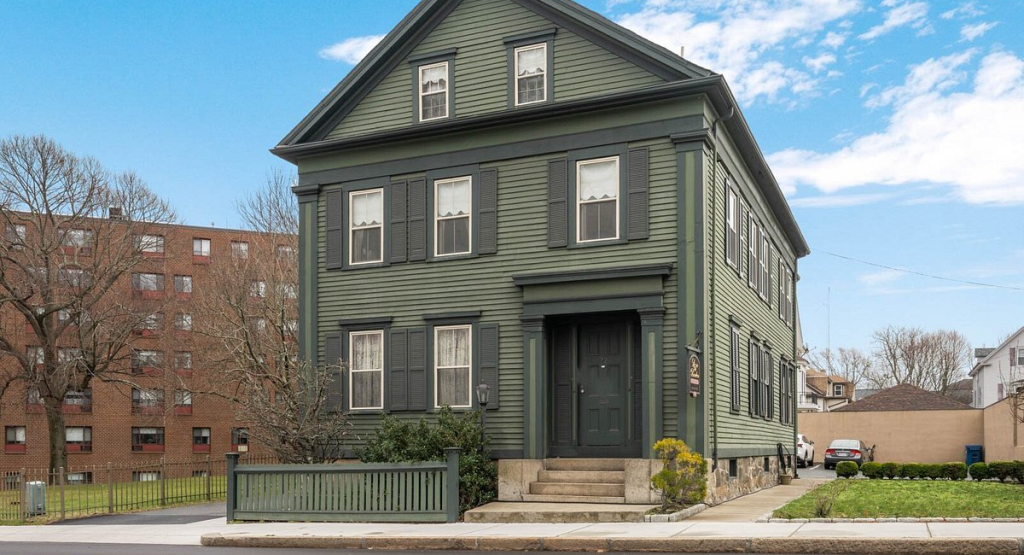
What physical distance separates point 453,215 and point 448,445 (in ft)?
15.9

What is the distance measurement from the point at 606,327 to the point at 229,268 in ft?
98.2

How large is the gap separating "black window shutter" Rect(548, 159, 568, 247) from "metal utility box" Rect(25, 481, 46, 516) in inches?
485

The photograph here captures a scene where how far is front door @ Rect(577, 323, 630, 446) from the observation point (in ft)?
64.2

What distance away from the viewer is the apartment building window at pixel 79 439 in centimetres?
5850

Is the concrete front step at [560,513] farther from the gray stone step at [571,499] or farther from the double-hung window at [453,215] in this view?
the double-hung window at [453,215]

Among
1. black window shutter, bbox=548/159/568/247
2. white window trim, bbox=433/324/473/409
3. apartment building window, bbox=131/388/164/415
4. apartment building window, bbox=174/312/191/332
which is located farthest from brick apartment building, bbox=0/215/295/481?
black window shutter, bbox=548/159/568/247

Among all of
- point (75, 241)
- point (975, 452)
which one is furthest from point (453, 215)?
point (975, 452)

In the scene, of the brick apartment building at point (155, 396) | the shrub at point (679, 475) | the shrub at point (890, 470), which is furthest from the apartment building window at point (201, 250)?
the shrub at point (679, 475)

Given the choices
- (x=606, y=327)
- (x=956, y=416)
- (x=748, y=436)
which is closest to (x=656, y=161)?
(x=606, y=327)

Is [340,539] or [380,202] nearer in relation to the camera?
[340,539]

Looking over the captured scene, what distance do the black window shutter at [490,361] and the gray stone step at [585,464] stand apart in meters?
1.58

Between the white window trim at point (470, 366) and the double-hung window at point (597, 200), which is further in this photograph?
the white window trim at point (470, 366)

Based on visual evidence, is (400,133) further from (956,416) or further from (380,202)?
(956,416)

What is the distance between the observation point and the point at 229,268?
46.2m
